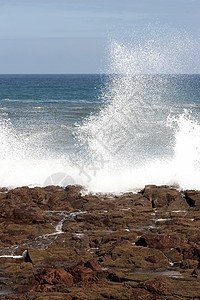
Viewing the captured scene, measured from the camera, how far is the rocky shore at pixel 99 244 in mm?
7121

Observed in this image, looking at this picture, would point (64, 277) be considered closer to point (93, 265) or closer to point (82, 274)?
point (82, 274)

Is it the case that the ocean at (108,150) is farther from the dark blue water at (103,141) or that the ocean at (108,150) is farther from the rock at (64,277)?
the rock at (64,277)

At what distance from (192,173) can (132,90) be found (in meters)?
14.7

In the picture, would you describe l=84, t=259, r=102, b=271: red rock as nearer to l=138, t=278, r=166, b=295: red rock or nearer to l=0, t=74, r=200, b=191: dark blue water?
l=138, t=278, r=166, b=295: red rock

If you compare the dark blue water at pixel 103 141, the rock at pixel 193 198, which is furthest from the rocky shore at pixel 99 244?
the dark blue water at pixel 103 141

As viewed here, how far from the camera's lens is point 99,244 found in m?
9.23

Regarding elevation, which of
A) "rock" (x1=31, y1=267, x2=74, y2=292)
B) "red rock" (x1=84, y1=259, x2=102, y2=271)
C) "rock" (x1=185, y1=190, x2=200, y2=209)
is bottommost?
"rock" (x1=31, y1=267, x2=74, y2=292)

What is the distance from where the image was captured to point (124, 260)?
834cm

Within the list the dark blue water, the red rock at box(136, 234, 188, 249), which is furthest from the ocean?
the red rock at box(136, 234, 188, 249)

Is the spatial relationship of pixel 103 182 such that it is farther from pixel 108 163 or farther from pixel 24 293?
pixel 24 293

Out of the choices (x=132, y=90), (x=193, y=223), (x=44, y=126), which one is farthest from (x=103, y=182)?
(x=132, y=90)

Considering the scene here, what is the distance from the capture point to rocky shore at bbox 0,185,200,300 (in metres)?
7.12

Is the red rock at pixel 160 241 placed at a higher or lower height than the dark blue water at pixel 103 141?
lower

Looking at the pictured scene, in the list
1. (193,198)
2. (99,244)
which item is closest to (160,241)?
(99,244)
